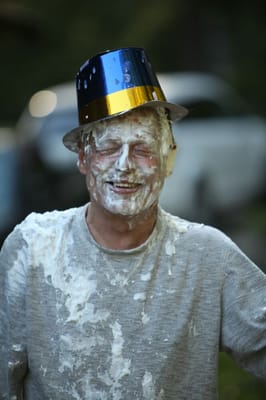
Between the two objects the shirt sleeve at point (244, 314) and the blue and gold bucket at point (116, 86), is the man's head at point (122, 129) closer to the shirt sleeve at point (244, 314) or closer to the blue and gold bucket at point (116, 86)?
the blue and gold bucket at point (116, 86)

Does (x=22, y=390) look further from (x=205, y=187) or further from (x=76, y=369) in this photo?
(x=205, y=187)

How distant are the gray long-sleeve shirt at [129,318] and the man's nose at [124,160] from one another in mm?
298

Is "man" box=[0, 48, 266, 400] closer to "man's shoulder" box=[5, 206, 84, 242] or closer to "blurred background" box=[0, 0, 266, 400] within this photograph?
"man's shoulder" box=[5, 206, 84, 242]

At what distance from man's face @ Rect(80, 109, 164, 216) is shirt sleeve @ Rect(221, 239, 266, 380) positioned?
41 cm

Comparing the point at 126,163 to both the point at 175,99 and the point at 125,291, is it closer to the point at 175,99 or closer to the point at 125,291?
the point at 125,291

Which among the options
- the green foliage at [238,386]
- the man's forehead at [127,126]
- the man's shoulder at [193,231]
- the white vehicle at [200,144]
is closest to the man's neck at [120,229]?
the man's shoulder at [193,231]

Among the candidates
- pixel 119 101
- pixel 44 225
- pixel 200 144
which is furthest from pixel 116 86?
pixel 200 144

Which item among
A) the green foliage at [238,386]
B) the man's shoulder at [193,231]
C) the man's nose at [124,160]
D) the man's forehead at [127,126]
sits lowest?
the green foliage at [238,386]

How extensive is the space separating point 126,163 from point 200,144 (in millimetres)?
8167

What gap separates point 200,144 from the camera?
11.2m

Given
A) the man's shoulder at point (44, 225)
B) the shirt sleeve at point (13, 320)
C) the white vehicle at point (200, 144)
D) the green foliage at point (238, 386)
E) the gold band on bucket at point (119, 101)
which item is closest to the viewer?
the gold band on bucket at point (119, 101)

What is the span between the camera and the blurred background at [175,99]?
859cm

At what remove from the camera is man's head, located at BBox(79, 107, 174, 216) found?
3.14 m

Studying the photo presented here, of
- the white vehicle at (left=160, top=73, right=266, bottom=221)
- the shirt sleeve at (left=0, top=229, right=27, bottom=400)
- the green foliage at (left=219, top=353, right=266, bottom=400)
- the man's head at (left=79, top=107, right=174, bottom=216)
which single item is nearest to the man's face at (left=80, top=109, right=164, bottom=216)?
the man's head at (left=79, top=107, right=174, bottom=216)
